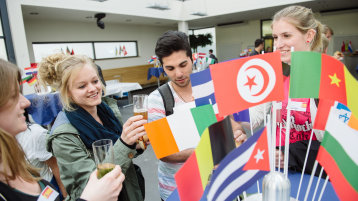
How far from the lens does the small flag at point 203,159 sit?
469mm

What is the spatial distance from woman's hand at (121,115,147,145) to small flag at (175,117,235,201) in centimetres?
50

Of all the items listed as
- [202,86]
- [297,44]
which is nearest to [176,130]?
[202,86]

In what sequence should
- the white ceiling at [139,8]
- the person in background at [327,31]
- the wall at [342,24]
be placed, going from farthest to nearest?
the wall at [342,24] < the white ceiling at [139,8] < the person in background at [327,31]

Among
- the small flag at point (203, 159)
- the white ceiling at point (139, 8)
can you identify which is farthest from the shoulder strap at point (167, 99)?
the white ceiling at point (139, 8)

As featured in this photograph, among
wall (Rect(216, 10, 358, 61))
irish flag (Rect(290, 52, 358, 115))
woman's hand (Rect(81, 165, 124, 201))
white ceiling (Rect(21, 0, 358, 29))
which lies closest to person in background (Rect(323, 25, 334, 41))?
irish flag (Rect(290, 52, 358, 115))

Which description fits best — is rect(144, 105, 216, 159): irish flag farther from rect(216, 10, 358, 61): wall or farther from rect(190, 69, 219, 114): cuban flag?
rect(216, 10, 358, 61): wall

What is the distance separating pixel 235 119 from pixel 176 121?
0.47m

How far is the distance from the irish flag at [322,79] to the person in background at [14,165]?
638 millimetres

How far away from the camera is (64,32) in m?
8.08

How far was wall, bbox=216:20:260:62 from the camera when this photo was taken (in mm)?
12516

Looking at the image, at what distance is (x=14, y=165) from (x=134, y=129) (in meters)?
0.42

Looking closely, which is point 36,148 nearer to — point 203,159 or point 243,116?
point 243,116

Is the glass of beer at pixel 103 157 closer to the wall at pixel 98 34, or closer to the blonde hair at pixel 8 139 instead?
the blonde hair at pixel 8 139

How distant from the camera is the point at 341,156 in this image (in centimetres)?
48
